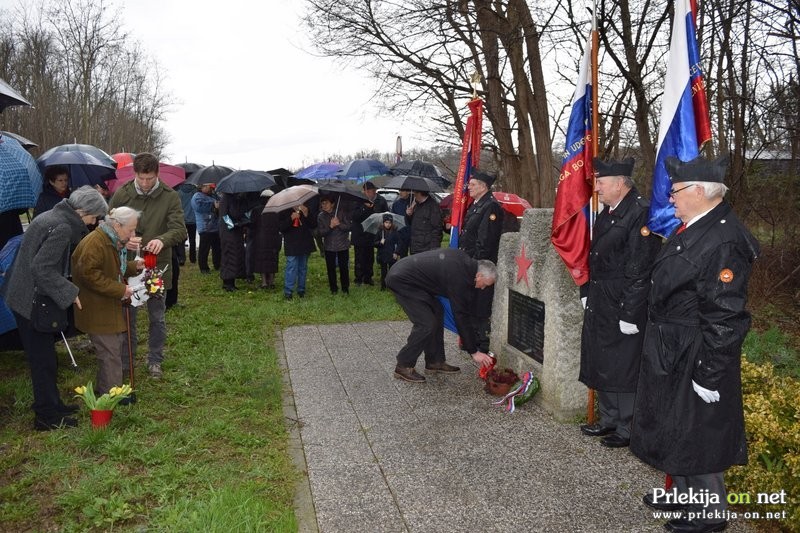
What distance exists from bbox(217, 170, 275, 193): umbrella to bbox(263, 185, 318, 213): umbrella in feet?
1.17

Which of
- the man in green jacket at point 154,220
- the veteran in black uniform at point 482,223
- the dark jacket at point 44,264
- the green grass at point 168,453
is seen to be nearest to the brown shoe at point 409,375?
the veteran in black uniform at point 482,223

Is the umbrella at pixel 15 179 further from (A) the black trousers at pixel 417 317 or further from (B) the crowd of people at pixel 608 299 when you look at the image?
(A) the black trousers at pixel 417 317

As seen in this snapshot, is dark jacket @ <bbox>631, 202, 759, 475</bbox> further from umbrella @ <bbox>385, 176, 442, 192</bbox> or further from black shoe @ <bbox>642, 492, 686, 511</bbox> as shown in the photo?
umbrella @ <bbox>385, 176, 442, 192</bbox>

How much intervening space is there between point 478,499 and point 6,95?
5.12 m

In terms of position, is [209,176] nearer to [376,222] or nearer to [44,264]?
[376,222]

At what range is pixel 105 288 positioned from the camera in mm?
5023

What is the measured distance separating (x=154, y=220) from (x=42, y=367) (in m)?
2.02

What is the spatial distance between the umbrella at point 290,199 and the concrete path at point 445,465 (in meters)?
4.39

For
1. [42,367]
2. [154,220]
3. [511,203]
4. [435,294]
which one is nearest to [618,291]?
[435,294]

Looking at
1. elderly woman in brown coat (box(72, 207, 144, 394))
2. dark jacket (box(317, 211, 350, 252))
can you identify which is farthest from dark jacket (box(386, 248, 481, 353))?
dark jacket (box(317, 211, 350, 252))

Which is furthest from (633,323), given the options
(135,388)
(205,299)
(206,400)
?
(205,299)

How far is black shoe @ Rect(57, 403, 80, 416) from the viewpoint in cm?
512

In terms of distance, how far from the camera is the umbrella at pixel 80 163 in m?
7.79

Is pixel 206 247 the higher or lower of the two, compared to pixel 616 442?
higher
